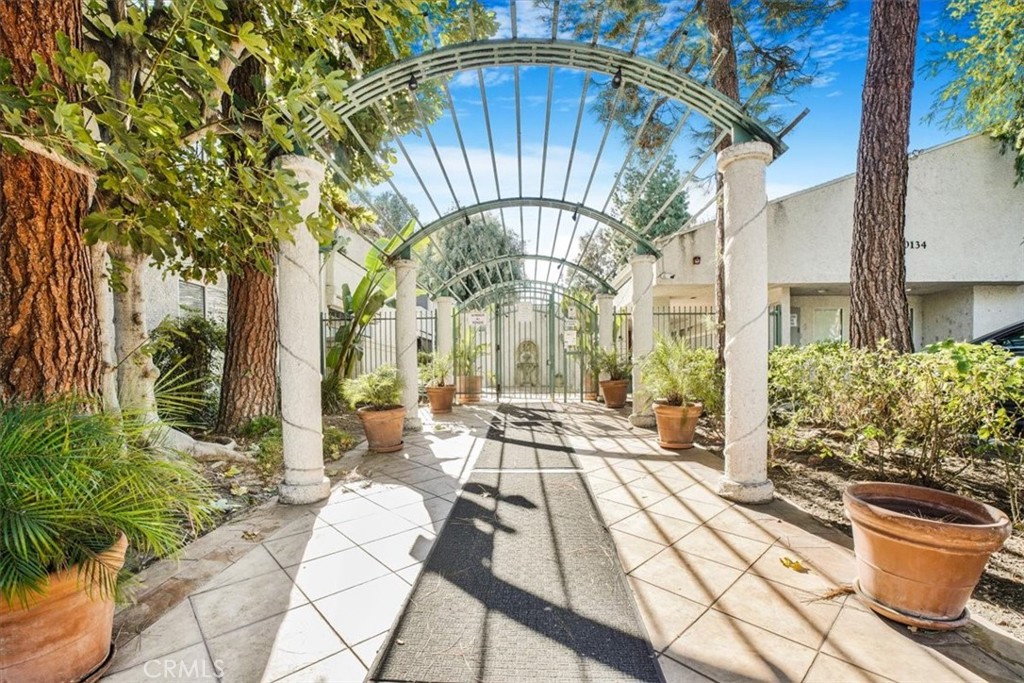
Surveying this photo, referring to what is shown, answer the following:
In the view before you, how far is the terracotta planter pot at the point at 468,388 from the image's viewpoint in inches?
405

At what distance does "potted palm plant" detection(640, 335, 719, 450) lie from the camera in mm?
5293

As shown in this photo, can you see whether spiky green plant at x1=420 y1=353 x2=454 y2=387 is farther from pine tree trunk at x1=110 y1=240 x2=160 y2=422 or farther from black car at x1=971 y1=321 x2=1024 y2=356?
black car at x1=971 y1=321 x2=1024 y2=356

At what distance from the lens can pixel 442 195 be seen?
6441 millimetres

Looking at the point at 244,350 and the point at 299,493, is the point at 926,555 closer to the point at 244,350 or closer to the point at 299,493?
the point at 299,493

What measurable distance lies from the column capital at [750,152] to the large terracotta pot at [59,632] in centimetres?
479

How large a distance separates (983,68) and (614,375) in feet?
29.4

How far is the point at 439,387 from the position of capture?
866cm

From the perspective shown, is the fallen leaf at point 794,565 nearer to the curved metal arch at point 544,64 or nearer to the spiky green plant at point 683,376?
the spiky green plant at point 683,376

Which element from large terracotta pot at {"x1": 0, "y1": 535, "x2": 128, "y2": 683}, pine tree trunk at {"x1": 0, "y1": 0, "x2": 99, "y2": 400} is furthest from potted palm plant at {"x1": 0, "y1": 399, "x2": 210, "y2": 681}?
pine tree trunk at {"x1": 0, "y1": 0, "x2": 99, "y2": 400}

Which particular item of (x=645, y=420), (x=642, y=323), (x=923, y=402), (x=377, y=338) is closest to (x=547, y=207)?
(x=642, y=323)

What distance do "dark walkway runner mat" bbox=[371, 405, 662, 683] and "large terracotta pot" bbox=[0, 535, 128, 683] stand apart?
1208 millimetres

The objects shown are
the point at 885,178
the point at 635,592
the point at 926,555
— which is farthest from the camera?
the point at 885,178

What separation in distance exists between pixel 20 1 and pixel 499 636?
417cm

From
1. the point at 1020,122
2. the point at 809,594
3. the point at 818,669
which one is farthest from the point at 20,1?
the point at 1020,122
